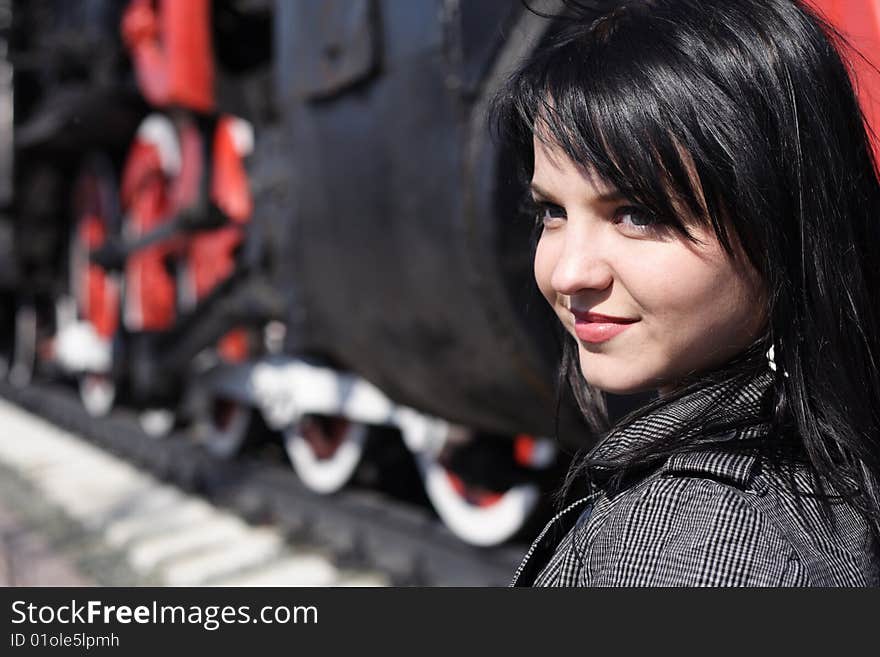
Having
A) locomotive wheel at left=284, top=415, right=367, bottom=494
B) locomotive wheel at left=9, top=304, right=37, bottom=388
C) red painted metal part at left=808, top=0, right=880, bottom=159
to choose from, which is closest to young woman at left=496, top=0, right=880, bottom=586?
red painted metal part at left=808, top=0, right=880, bottom=159

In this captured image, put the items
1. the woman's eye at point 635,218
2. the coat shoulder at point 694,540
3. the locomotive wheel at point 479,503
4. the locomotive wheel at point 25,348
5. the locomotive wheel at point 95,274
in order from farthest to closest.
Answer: the locomotive wheel at point 25,348 → the locomotive wheel at point 95,274 → the locomotive wheel at point 479,503 → the woman's eye at point 635,218 → the coat shoulder at point 694,540

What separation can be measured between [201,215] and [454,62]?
1848mm

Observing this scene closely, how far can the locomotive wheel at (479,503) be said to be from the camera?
2.21 metres

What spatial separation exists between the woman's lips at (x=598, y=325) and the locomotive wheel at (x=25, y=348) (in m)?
6.00

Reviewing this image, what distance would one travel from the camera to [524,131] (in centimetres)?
77

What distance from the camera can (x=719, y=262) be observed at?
628 millimetres

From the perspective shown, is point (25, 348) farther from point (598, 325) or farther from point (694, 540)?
point (694, 540)

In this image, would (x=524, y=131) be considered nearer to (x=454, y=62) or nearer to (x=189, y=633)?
(x=189, y=633)

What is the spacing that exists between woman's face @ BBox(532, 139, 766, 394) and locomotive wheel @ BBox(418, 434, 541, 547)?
156cm

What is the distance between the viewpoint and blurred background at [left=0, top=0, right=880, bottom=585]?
1.52 metres

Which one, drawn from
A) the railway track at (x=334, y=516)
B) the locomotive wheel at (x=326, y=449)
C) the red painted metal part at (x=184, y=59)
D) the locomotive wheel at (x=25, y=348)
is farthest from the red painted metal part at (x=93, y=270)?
the locomotive wheel at (x=326, y=449)

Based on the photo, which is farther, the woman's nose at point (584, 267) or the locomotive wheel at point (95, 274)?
the locomotive wheel at point (95, 274)

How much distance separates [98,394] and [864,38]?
14.9 ft

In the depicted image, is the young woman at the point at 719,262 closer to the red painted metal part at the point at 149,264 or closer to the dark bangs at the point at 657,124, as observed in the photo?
the dark bangs at the point at 657,124
